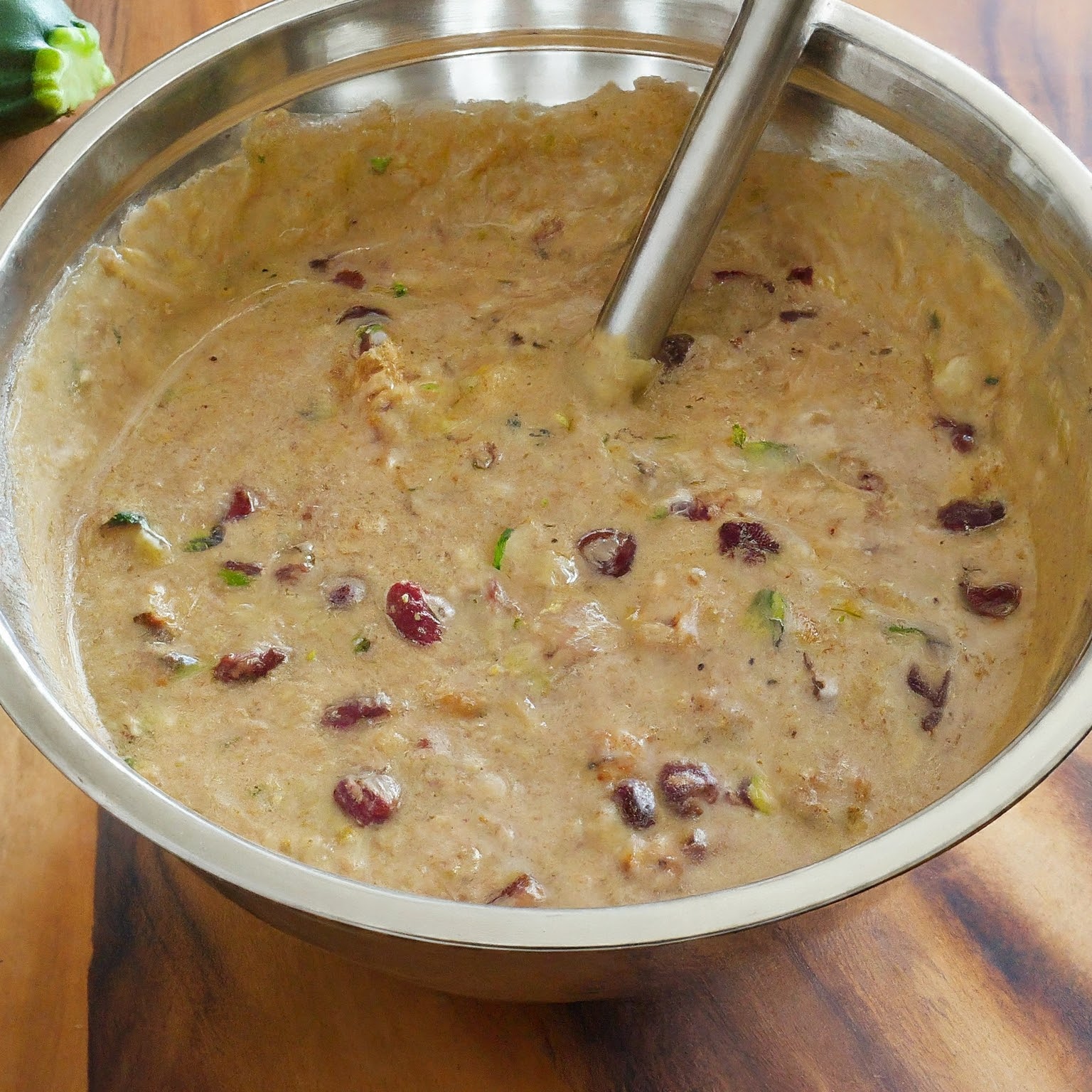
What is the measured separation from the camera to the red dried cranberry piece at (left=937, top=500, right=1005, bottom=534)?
6.31 ft

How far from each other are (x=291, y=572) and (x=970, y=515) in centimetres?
107

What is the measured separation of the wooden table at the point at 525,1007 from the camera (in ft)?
5.08

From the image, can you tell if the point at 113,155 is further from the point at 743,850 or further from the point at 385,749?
the point at 743,850

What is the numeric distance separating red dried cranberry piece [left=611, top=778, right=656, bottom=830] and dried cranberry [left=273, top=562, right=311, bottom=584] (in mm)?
604

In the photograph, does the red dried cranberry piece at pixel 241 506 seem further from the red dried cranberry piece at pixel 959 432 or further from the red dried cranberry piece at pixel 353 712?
the red dried cranberry piece at pixel 959 432

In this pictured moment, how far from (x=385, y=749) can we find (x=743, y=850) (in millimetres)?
499

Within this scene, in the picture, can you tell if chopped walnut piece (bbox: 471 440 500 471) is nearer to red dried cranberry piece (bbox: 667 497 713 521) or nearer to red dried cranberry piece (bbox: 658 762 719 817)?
red dried cranberry piece (bbox: 667 497 713 521)

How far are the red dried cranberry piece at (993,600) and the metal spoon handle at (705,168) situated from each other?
657 millimetres

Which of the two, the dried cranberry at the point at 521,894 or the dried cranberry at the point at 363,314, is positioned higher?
the dried cranberry at the point at 363,314

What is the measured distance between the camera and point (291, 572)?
1.87 m

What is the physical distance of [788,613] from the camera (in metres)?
1.79

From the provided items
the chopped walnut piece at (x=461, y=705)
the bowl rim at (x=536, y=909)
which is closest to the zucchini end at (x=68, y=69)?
the bowl rim at (x=536, y=909)

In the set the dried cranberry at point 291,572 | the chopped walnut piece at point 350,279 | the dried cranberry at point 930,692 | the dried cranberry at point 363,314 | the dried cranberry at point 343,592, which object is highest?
the chopped walnut piece at point 350,279

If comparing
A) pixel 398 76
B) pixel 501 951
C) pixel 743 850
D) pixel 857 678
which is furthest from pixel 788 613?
pixel 398 76
